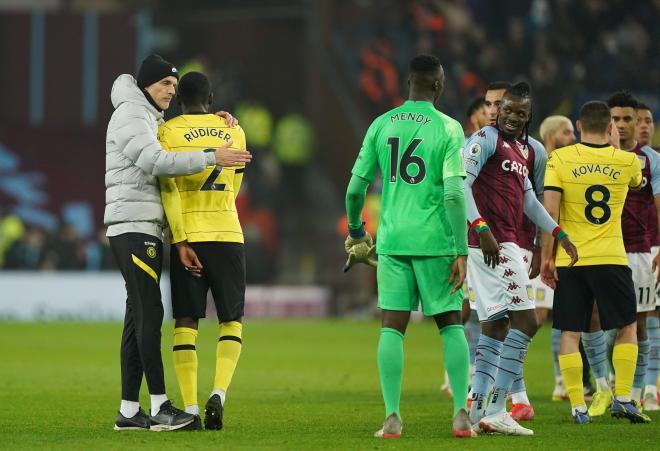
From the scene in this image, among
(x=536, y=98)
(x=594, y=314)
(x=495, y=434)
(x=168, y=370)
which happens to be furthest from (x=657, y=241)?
(x=536, y=98)

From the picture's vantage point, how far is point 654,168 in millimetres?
10297

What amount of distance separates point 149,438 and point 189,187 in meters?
1.66

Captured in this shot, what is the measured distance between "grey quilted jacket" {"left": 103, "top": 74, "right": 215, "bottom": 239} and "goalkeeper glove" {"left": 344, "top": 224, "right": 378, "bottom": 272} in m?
0.99

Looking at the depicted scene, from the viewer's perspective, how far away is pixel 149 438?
806 cm

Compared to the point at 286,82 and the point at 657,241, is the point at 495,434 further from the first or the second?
the point at 286,82

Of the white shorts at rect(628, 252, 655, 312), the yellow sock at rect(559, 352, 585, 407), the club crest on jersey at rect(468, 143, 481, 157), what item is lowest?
the yellow sock at rect(559, 352, 585, 407)

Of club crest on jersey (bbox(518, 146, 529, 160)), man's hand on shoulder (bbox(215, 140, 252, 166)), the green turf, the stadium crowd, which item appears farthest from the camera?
the stadium crowd

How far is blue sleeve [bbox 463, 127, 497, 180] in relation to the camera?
859 centimetres

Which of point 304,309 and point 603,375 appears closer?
point 603,375

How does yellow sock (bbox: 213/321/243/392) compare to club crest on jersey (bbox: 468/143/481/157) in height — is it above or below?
below

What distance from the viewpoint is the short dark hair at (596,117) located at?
9344 millimetres

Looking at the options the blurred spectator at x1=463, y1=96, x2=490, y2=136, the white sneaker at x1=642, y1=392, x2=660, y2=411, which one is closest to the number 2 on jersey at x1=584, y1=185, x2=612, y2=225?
the white sneaker at x1=642, y1=392, x2=660, y2=411

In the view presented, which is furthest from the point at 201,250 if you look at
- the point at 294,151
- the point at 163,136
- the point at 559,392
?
the point at 294,151

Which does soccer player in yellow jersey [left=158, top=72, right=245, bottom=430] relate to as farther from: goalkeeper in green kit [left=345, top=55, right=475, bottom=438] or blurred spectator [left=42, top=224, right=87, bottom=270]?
blurred spectator [left=42, top=224, right=87, bottom=270]
